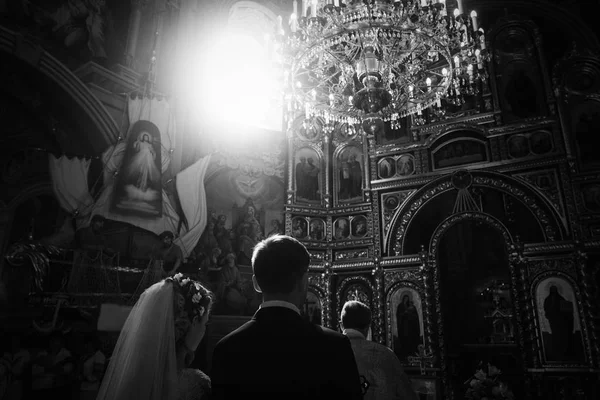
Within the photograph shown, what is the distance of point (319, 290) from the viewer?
10688 millimetres

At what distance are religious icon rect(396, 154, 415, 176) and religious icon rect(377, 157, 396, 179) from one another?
14 centimetres

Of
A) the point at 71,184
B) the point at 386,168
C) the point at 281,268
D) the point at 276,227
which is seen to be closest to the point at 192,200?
the point at 276,227

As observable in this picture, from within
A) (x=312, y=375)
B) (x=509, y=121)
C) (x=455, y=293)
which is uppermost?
(x=509, y=121)

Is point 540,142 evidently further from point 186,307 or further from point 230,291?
point 186,307

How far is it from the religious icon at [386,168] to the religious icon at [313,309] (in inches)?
143

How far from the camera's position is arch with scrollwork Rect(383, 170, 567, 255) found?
912cm

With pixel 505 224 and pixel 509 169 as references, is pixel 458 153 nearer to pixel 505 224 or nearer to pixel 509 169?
pixel 509 169

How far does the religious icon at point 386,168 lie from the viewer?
11211mm

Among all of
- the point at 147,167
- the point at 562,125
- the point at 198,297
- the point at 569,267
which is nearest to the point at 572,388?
the point at 569,267

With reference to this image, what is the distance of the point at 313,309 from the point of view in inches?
413

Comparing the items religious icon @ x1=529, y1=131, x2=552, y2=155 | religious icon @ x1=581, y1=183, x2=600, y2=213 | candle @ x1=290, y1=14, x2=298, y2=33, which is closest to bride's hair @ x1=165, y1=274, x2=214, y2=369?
candle @ x1=290, y1=14, x2=298, y2=33

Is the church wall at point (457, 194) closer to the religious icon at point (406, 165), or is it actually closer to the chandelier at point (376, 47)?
the religious icon at point (406, 165)

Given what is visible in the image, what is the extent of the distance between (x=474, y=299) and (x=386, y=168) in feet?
12.8

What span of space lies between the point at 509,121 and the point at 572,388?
5880mm
